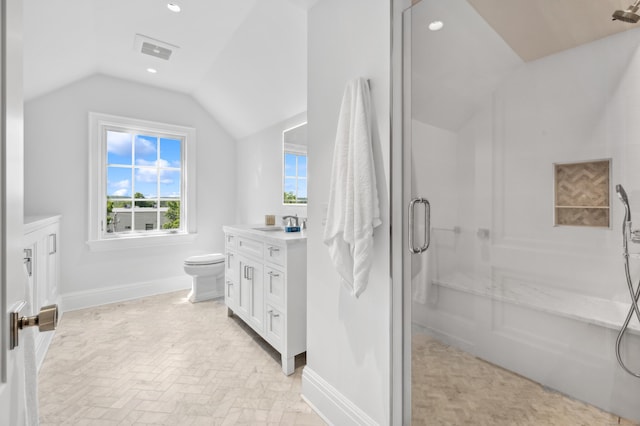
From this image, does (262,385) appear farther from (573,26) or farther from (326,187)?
(573,26)

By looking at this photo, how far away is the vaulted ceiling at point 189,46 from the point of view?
84.0 inches

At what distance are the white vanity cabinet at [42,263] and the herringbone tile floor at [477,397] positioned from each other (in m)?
2.26

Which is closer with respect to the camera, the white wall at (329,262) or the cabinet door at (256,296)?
the white wall at (329,262)

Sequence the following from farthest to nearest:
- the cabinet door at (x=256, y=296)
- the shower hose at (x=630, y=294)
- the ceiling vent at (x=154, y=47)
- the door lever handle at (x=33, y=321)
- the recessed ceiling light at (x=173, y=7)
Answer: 1. the ceiling vent at (x=154, y=47)
2. the cabinet door at (x=256, y=296)
3. the recessed ceiling light at (x=173, y=7)
4. the shower hose at (x=630, y=294)
5. the door lever handle at (x=33, y=321)

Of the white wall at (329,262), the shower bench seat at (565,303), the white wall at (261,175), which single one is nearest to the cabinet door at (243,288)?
the white wall at (261,175)

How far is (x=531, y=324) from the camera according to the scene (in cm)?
105

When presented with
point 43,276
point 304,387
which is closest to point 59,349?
point 43,276

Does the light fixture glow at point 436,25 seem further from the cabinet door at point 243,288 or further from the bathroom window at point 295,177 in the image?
the cabinet door at point 243,288

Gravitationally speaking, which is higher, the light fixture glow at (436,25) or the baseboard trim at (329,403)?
the light fixture glow at (436,25)

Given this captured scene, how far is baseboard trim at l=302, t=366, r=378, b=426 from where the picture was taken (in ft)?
4.79

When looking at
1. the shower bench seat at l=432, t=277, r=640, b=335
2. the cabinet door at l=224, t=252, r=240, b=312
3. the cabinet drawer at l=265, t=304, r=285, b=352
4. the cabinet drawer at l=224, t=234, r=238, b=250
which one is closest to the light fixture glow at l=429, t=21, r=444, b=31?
the shower bench seat at l=432, t=277, r=640, b=335

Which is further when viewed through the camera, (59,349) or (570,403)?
(59,349)

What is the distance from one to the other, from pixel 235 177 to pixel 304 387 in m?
3.19

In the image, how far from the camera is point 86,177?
3.31 m
